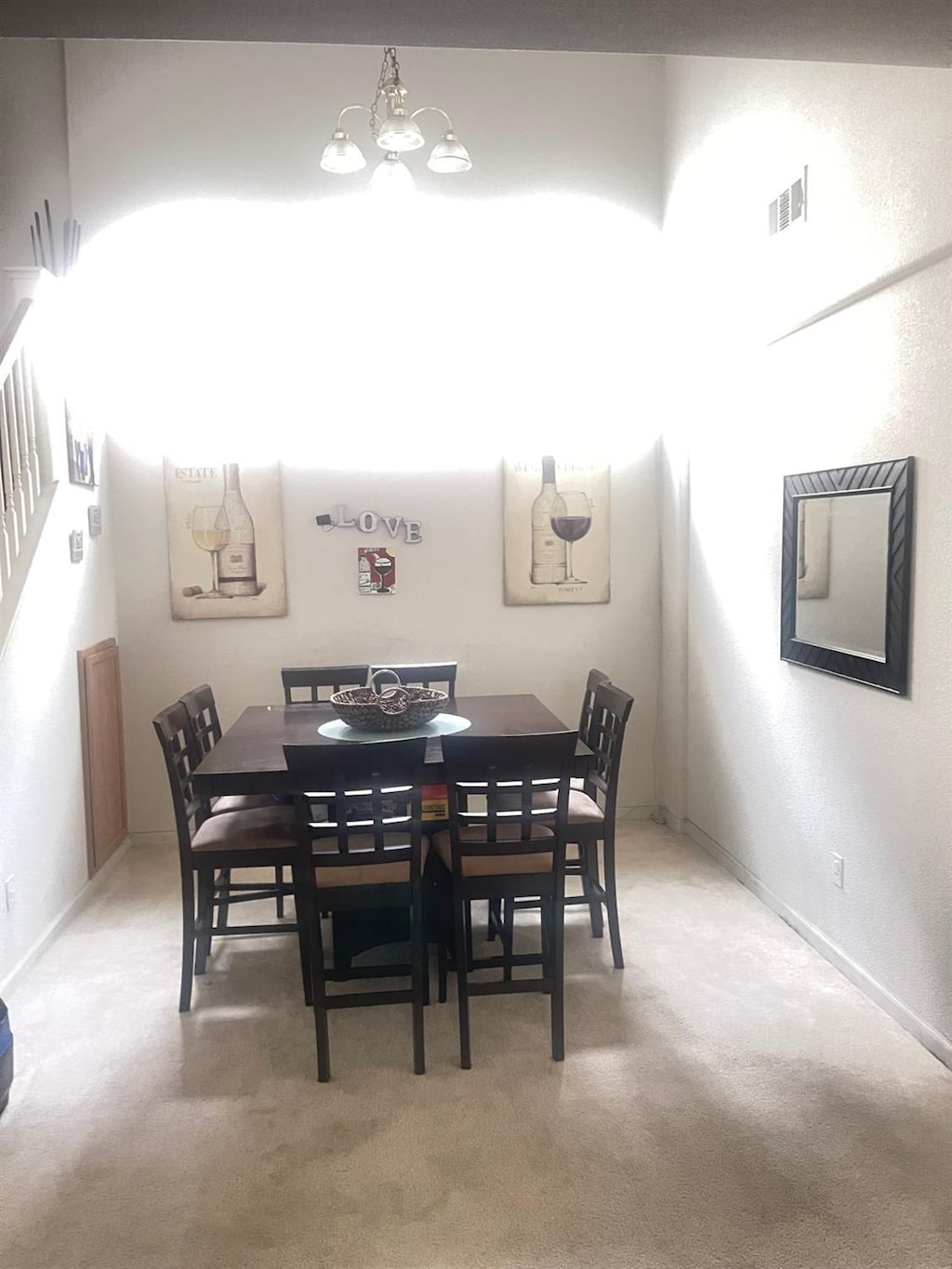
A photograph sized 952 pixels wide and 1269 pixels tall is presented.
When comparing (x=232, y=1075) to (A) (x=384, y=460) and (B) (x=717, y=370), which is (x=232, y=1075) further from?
(B) (x=717, y=370)

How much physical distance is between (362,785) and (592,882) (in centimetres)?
117

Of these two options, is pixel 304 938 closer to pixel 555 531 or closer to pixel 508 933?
pixel 508 933

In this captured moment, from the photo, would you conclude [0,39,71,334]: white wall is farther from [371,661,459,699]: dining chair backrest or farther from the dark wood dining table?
[371,661,459,699]: dining chair backrest

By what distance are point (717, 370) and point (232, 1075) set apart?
3.37 m

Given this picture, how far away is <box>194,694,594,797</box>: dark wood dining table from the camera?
2795 millimetres

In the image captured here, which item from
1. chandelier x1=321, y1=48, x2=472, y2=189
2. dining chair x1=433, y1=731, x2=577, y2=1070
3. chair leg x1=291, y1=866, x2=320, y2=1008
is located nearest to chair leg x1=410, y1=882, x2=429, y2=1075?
dining chair x1=433, y1=731, x2=577, y2=1070

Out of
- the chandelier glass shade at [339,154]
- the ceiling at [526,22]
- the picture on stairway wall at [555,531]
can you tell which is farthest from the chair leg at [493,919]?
the chandelier glass shade at [339,154]

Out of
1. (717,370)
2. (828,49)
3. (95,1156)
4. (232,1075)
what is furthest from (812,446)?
(95,1156)

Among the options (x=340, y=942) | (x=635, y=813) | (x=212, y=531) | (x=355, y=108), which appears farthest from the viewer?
(x=635, y=813)

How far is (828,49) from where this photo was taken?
6.30ft

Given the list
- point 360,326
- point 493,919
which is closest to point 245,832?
point 493,919

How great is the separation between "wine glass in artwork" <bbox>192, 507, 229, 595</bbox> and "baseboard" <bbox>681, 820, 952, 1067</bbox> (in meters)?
2.72

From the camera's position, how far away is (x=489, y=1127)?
2342 mm

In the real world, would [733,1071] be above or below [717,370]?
below
